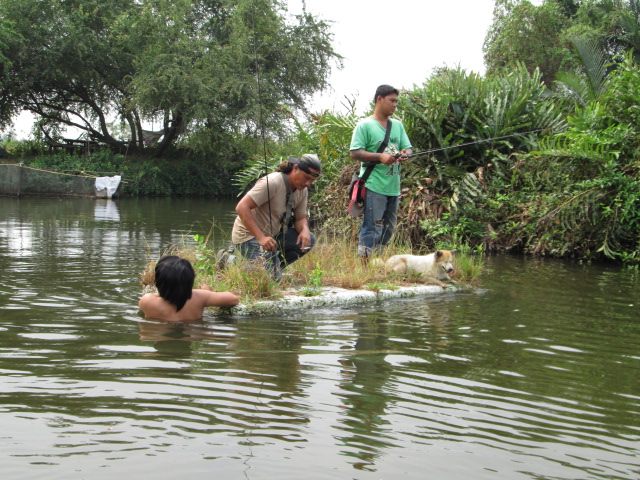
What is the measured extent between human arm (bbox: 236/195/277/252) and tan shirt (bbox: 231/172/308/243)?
0.24ft

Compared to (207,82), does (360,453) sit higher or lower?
lower

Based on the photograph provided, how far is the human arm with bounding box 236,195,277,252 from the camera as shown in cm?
669

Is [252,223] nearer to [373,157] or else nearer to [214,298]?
[214,298]

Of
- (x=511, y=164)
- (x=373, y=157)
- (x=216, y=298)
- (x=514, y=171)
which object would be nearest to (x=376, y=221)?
(x=373, y=157)

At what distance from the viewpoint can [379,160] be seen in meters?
8.05

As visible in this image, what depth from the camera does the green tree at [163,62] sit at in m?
34.2

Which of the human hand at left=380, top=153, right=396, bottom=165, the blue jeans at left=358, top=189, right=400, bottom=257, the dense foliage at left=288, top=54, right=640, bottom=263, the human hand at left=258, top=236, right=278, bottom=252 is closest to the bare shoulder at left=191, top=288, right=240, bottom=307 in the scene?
the human hand at left=258, top=236, right=278, bottom=252

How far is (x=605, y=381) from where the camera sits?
4395mm

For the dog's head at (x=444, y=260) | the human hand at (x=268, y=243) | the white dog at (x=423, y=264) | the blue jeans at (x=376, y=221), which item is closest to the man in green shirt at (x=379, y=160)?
the blue jeans at (x=376, y=221)

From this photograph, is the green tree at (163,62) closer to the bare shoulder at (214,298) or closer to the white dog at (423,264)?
the white dog at (423,264)

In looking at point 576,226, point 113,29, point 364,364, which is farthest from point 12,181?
point 364,364

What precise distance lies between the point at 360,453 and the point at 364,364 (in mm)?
1585

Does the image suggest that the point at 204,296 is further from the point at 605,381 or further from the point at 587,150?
the point at 587,150

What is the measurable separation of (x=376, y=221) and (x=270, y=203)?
5.81 feet
